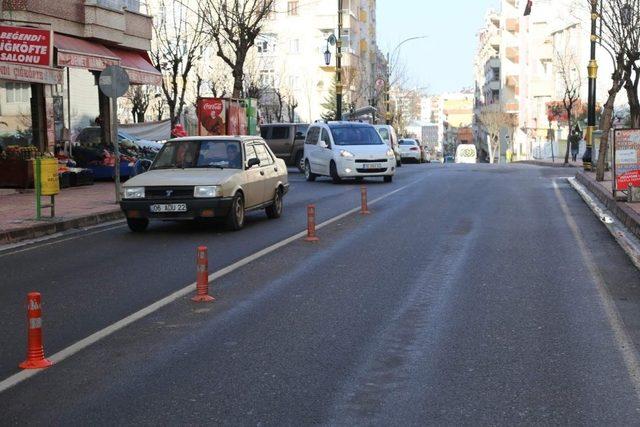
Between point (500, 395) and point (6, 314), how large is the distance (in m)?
4.69

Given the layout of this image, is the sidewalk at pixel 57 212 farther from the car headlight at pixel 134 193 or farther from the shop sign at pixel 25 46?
the shop sign at pixel 25 46

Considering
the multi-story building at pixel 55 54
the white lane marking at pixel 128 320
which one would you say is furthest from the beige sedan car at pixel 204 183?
the multi-story building at pixel 55 54

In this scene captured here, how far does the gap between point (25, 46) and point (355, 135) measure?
10.5m

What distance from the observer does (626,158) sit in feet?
62.5

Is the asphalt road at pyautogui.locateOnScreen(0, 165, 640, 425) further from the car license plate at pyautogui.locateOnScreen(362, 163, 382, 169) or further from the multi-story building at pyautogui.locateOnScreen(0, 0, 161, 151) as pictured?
the car license plate at pyautogui.locateOnScreen(362, 163, 382, 169)

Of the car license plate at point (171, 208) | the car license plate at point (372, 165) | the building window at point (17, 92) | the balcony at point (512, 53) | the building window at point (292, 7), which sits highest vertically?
the building window at point (292, 7)

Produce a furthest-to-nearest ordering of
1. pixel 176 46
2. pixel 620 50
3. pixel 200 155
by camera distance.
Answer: pixel 176 46 → pixel 620 50 → pixel 200 155

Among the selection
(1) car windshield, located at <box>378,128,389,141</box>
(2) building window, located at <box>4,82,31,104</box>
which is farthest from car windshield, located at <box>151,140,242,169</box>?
(1) car windshield, located at <box>378,128,389,141</box>

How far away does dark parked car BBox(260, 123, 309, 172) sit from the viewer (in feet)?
121

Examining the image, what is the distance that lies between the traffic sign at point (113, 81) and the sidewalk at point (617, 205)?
9.77m

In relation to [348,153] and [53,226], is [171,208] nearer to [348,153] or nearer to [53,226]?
[53,226]

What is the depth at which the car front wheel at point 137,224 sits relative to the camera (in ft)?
49.4

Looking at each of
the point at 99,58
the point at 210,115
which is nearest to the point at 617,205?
the point at 99,58

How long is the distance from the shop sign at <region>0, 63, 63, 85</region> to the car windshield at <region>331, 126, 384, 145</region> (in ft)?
28.5
